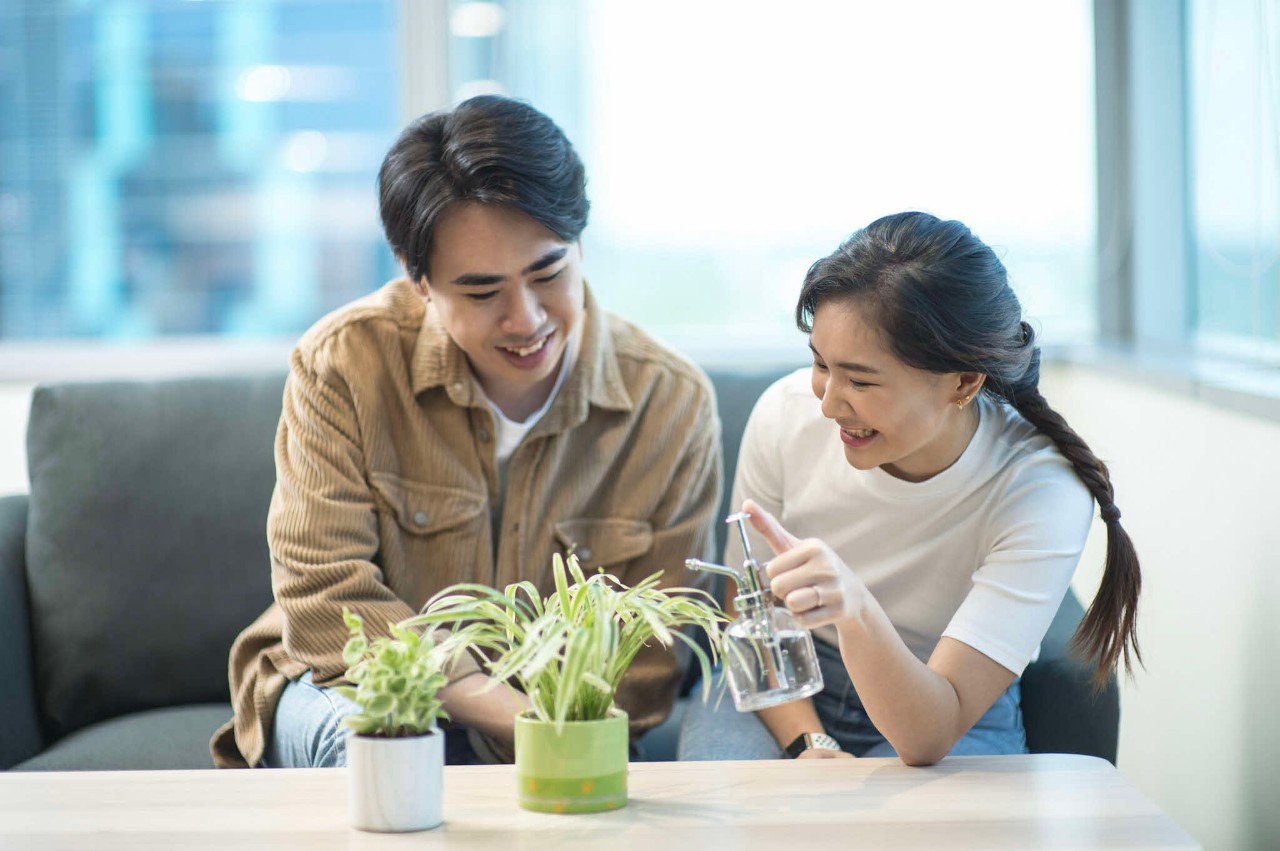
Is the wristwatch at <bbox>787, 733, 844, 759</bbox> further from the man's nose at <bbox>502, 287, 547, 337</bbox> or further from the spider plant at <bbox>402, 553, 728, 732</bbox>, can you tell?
the man's nose at <bbox>502, 287, 547, 337</bbox>

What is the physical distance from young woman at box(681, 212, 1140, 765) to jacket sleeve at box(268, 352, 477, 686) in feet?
1.49

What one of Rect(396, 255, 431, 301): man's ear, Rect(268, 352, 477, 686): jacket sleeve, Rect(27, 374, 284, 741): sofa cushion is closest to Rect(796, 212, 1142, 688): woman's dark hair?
Rect(396, 255, 431, 301): man's ear

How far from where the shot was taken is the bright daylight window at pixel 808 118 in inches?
110

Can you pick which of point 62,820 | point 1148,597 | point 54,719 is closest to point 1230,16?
point 1148,597

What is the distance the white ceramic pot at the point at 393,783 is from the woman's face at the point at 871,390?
618 mm

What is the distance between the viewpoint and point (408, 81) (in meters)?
2.85

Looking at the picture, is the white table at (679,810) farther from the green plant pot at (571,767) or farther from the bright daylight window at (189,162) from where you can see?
the bright daylight window at (189,162)

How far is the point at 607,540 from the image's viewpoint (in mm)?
1846

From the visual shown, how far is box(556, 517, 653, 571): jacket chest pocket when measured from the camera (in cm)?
183

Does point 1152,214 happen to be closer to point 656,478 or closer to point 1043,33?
point 1043,33

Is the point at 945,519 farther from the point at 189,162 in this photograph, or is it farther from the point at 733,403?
the point at 189,162

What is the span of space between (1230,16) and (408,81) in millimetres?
1619

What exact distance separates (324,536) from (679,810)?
2.28ft

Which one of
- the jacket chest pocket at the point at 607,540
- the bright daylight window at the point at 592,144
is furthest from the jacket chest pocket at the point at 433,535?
the bright daylight window at the point at 592,144
